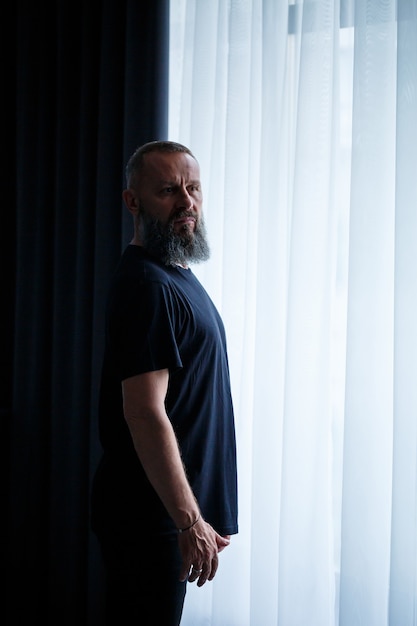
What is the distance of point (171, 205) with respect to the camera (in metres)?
1.41

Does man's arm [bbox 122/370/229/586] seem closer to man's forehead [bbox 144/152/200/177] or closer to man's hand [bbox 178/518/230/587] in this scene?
man's hand [bbox 178/518/230/587]

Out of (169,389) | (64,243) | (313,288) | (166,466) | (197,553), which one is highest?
(64,243)

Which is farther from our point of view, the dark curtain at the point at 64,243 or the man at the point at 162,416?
the dark curtain at the point at 64,243

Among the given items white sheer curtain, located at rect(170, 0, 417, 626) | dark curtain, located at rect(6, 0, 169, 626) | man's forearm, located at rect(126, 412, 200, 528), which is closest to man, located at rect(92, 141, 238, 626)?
man's forearm, located at rect(126, 412, 200, 528)

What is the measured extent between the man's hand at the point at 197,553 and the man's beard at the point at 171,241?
539 mm

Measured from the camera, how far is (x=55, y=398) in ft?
6.66

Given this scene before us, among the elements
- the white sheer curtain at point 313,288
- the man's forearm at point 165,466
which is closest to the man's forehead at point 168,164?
the white sheer curtain at point 313,288

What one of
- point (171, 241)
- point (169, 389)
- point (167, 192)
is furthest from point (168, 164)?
point (169, 389)

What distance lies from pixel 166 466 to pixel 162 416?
90mm

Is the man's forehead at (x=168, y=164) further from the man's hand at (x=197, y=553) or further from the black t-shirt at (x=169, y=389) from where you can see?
the man's hand at (x=197, y=553)

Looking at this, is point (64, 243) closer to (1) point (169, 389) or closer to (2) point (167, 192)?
(2) point (167, 192)

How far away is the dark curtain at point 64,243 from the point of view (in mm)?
1945

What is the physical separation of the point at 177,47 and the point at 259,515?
138cm

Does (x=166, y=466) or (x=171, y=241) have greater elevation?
(x=171, y=241)
